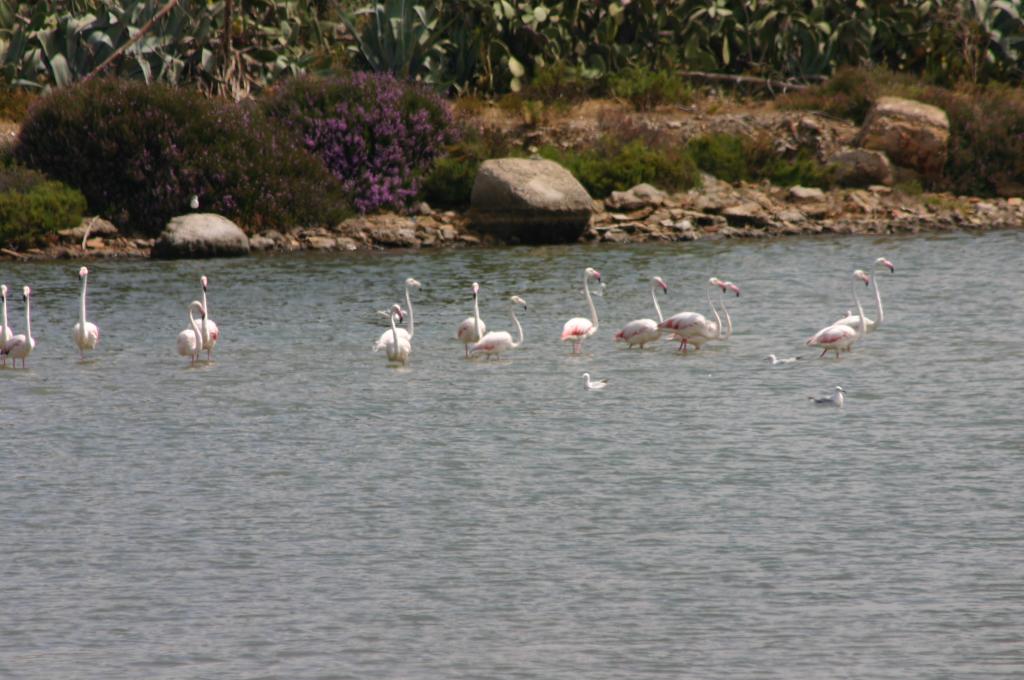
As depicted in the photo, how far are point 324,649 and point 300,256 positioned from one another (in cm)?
2328

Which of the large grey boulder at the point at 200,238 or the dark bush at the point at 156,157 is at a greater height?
the dark bush at the point at 156,157

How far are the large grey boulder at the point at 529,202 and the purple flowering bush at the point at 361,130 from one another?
1989 mm

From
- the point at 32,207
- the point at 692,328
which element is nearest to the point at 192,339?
the point at 692,328

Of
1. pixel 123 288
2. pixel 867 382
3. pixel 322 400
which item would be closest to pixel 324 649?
pixel 322 400

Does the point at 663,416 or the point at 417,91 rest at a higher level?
the point at 417,91

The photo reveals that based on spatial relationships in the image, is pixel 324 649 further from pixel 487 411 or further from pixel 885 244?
pixel 885 244

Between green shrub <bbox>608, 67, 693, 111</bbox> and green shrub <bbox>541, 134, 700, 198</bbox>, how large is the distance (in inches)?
139

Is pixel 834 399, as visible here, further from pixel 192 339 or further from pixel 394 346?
pixel 192 339

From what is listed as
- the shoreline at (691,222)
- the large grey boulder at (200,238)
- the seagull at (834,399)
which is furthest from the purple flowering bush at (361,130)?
the seagull at (834,399)

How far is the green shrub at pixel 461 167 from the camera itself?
3509 cm

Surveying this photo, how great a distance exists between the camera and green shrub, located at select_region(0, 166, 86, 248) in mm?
31344

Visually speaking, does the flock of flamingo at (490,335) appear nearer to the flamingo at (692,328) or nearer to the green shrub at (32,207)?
the flamingo at (692,328)

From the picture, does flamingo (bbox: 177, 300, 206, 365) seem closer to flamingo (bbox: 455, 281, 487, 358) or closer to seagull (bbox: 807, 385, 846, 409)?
flamingo (bbox: 455, 281, 487, 358)

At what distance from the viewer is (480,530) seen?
38.3 ft
